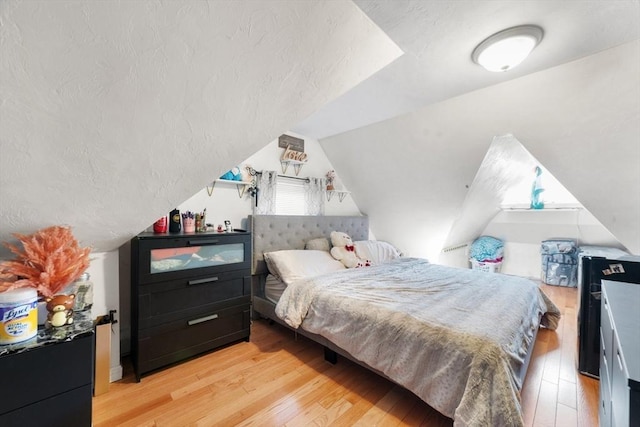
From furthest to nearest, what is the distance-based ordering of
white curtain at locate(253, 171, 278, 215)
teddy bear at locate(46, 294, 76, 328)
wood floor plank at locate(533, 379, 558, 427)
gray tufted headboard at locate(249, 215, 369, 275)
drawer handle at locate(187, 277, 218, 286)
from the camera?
white curtain at locate(253, 171, 278, 215) → gray tufted headboard at locate(249, 215, 369, 275) → drawer handle at locate(187, 277, 218, 286) → wood floor plank at locate(533, 379, 558, 427) → teddy bear at locate(46, 294, 76, 328)

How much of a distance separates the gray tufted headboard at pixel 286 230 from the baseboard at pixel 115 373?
1.27 meters

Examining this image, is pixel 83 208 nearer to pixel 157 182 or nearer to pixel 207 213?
pixel 157 182

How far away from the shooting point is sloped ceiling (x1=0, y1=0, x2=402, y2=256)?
853mm

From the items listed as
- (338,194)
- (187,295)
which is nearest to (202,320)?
(187,295)

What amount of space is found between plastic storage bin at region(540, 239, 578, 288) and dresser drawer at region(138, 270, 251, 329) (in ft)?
16.1

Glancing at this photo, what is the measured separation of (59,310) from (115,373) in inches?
39.9

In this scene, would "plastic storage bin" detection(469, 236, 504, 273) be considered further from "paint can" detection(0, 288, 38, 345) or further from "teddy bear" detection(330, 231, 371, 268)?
"paint can" detection(0, 288, 38, 345)

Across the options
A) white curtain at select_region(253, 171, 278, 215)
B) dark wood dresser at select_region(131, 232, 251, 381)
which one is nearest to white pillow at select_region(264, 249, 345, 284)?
dark wood dresser at select_region(131, 232, 251, 381)

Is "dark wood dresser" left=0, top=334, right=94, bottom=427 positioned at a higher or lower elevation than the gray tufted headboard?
lower

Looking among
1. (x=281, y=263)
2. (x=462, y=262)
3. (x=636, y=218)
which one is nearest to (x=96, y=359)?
(x=281, y=263)

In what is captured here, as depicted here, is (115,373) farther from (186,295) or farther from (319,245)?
(319,245)

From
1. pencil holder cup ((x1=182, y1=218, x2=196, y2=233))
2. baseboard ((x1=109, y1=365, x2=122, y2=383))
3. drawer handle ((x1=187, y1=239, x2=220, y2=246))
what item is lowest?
baseboard ((x1=109, y1=365, x2=122, y2=383))

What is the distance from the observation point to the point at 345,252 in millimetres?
3141

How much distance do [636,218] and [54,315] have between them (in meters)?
4.61
